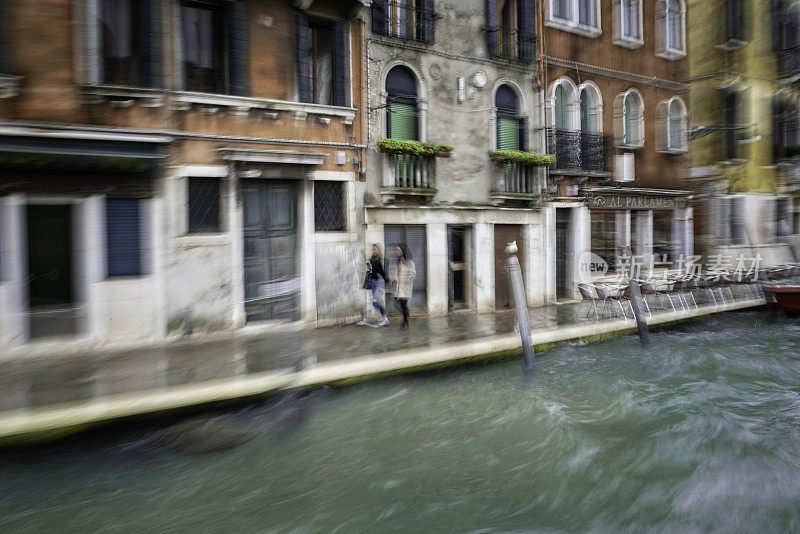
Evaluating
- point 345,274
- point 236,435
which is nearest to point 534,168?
point 345,274

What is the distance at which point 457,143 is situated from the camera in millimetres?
12211

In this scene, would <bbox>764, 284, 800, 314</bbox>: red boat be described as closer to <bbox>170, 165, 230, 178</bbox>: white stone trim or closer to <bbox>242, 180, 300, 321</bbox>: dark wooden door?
<bbox>242, 180, 300, 321</bbox>: dark wooden door

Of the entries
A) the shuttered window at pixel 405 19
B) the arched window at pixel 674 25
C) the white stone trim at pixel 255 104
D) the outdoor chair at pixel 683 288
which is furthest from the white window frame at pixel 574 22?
the outdoor chair at pixel 683 288

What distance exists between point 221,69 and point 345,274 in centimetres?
396

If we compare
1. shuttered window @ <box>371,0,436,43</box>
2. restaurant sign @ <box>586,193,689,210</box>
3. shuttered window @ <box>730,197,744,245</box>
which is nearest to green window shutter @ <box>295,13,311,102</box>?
shuttered window @ <box>371,0,436,43</box>

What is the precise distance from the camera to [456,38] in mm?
12148

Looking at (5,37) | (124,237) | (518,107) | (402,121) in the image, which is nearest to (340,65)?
(402,121)

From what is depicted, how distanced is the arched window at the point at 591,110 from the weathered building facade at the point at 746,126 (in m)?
3.90

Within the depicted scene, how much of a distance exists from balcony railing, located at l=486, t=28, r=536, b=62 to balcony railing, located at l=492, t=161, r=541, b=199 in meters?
2.38

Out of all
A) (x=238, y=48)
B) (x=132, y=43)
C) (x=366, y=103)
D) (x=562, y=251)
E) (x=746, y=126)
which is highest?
(x=746, y=126)

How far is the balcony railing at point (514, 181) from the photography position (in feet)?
41.5

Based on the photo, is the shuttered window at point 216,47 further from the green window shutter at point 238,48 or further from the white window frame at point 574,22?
the white window frame at point 574,22

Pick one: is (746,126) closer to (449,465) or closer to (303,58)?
(303,58)

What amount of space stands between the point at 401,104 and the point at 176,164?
4585 millimetres
